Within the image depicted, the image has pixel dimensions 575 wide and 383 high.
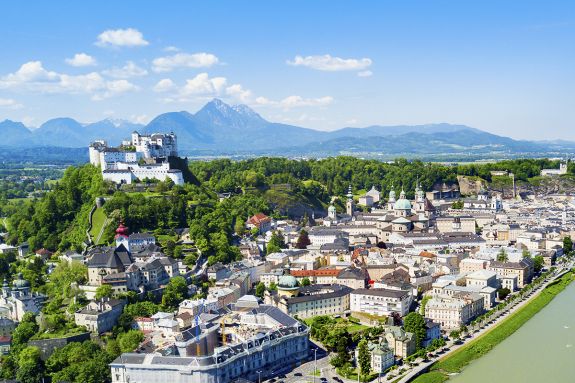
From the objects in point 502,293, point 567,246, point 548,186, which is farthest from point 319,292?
point 548,186

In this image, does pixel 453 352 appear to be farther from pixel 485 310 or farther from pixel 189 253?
pixel 189 253

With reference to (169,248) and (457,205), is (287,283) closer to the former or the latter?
(169,248)

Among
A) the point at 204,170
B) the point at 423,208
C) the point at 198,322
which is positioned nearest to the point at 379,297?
the point at 198,322

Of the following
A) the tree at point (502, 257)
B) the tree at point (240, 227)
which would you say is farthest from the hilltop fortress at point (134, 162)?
the tree at point (502, 257)

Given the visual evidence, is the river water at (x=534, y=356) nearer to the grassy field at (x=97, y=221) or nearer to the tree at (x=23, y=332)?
the tree at (x=23, y=332)

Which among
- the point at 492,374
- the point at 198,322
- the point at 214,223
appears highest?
the point at 214,223

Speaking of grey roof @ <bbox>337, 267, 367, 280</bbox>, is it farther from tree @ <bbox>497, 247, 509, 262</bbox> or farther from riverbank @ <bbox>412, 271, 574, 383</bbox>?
tree @ <bbox>497, 247, 509, 262</bbox>
